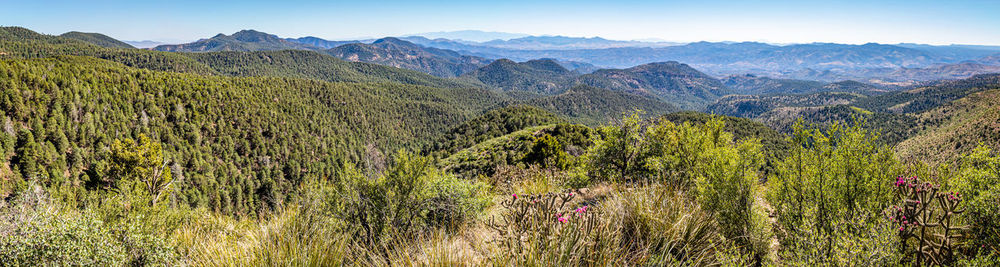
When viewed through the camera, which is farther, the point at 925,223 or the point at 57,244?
the point at 57,244

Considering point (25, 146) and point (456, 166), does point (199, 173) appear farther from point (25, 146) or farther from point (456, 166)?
point (456, 166)

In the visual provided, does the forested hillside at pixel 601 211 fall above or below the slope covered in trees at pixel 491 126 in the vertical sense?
above

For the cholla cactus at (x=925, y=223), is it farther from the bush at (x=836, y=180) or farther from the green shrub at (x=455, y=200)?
the green shrub at (x=455, y=200)

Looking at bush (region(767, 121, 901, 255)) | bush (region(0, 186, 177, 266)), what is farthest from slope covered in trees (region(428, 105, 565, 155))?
bush (region(767, 121, 901, 255))

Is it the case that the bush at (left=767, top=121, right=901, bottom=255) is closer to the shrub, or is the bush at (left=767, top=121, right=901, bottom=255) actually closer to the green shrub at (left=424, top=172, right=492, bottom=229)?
the green shrub at (left=424, top=172, right=492, bottom=229)

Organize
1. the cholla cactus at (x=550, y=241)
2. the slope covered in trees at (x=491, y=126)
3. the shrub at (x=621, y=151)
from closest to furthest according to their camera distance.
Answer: the cholla cactus at (x=550, y=241)
the shrub at (x=621, y=151)
the slope covered in trees at (x=491, y=126)

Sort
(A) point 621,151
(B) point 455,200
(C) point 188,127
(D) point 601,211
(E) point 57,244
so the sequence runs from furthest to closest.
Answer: (C) point 188,127
(A) point 621,151
(B) point 455,200
(E) point 57,244
(D) point 601,211

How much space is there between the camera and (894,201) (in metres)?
4.94

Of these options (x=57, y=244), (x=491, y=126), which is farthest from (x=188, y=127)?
(x=57, y=244)

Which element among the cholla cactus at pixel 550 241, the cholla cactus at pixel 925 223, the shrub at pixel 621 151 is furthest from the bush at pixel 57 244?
the shrub at pixel 621 151

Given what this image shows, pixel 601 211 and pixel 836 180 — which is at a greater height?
pixel 836 180

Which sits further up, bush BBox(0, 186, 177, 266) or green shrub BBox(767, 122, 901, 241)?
green shrub BBox(767, 122, 901, 241)

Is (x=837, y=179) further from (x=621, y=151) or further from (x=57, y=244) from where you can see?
(x=57, y=244)

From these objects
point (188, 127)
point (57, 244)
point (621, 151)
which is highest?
Result: point (57, 244)
